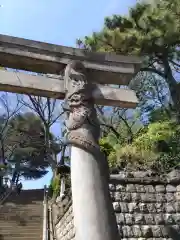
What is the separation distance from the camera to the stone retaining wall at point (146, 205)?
289 inches

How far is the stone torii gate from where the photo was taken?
3.63 m

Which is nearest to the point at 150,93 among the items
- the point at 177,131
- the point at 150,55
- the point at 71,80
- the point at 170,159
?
the point at 150,55

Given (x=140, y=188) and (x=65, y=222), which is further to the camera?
(x=65, y=222)

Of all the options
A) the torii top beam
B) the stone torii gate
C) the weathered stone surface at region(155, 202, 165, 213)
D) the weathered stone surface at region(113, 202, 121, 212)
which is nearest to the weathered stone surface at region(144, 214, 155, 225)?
the weathered stone surface at region(155, 202, 165, 213)

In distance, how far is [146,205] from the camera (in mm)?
7703

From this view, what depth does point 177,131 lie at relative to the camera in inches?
433

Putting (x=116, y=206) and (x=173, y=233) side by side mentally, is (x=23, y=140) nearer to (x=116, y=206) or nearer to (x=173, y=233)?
(x=116, y=206)

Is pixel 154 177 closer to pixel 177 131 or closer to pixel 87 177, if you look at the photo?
pixel 177 131

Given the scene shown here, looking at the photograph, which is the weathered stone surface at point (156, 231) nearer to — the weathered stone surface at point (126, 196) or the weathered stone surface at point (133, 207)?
the weathered stone surface at point (133, 207)

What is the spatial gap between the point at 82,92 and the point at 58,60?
615mm

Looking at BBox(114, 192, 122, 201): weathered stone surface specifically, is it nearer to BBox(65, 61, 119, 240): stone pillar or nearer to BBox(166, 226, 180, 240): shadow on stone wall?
BBox(166, 226, 180, 240): shadow on stone wall

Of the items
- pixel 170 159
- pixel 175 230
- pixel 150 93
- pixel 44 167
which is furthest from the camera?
pixel 44 167

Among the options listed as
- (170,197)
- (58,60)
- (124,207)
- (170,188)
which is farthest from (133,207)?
(58,60)

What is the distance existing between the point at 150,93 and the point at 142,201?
377 inches
